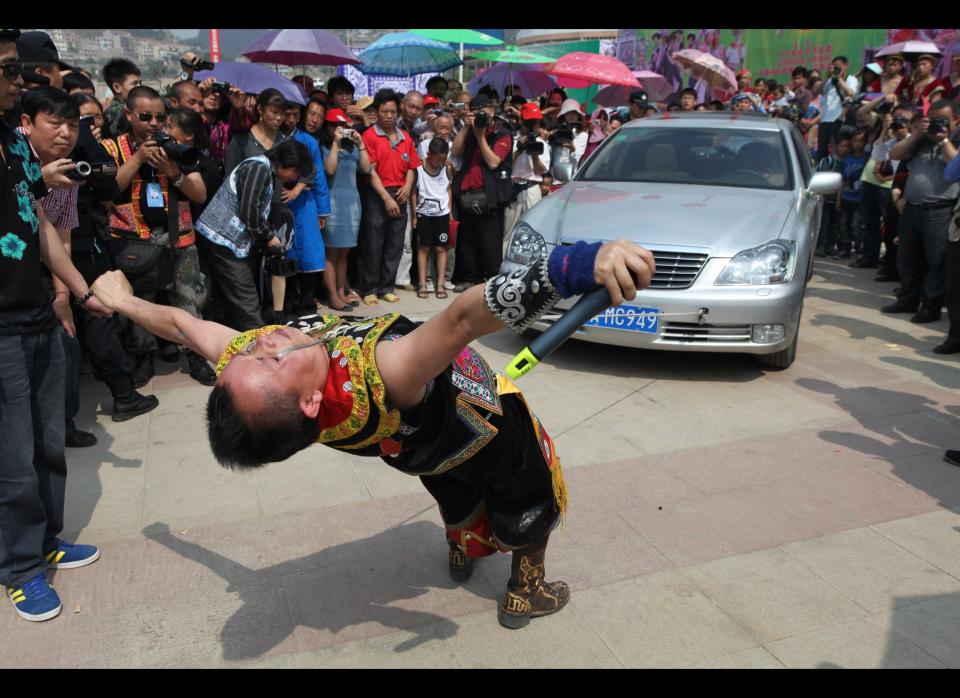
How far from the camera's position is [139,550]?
3.34 metres

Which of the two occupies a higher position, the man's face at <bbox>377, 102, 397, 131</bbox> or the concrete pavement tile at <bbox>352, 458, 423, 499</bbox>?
the man's face at <bbox>377, 102, 397, 131</bbox>

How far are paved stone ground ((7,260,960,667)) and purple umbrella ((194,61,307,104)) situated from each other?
3.42m

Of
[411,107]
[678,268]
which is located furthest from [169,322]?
[411,107]

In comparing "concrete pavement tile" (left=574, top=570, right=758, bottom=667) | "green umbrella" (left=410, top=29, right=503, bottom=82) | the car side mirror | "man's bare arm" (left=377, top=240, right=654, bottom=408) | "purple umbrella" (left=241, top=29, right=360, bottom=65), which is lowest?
"concrete pavement tile" (left=574, top=570, right=758, bottom=667)

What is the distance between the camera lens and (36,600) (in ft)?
9.41

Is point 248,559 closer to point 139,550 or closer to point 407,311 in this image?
point 139,550

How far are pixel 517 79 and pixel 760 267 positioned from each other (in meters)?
10.1

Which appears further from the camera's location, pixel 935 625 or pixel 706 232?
Result: pixel 706 232

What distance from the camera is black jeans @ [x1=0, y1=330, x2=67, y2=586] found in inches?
111

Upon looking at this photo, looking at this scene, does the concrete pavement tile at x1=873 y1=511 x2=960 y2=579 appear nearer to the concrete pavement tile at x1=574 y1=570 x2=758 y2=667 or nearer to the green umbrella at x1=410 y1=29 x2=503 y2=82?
the concrete pavement tile at x1=574 y1=570 x2=758 y2=667

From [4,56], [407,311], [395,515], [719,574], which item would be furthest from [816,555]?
[407,311]

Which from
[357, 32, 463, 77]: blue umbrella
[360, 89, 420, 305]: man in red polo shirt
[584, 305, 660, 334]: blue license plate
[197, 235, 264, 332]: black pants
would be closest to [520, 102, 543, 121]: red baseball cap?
[360, 89, 420, 305]: man in red polo shirt

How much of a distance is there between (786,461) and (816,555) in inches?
39.2

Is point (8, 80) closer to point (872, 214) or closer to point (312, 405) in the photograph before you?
point (312, 405)
